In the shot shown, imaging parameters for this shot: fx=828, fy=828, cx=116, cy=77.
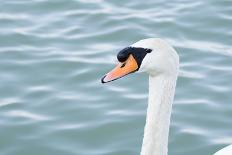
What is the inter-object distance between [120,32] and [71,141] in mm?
2313

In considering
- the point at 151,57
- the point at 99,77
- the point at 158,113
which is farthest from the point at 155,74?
the point at 99,77

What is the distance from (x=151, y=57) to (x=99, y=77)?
3.08 metres

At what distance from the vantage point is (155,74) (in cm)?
530

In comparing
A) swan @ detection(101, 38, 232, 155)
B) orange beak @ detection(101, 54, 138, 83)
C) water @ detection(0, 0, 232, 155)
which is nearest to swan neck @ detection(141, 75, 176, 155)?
swan @ detection(101, 38, 232, 155)

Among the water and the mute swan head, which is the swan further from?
the water

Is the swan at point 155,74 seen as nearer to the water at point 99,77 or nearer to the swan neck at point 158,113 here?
the swan neck at point 158,113

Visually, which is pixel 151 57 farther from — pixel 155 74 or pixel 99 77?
pixel 99 77

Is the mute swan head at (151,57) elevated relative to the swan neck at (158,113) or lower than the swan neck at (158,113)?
elevated

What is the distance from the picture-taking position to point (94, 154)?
706 centimetres

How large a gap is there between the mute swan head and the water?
1.92 meters

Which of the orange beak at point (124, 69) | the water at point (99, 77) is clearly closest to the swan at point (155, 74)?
the orange beak at point (124, 69)

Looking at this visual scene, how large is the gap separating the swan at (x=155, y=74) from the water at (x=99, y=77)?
1.64m

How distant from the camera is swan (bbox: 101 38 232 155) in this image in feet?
17.1

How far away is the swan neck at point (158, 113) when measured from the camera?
5.32 m
